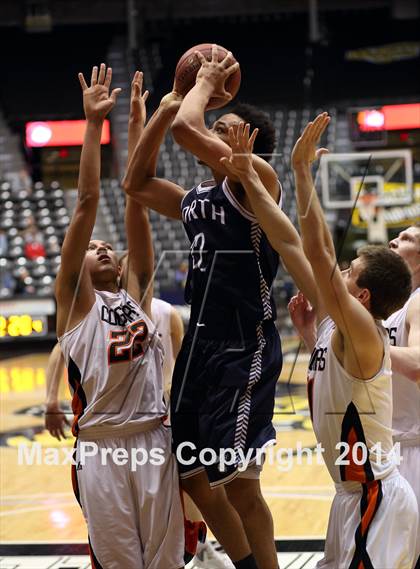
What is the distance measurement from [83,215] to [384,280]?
3.55 ft

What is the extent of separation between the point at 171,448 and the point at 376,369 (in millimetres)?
857

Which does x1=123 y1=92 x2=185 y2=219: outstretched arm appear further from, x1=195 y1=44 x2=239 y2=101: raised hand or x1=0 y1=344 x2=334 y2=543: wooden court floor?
x1=0 y1=344 x2=334 y2=543: wooden court floor

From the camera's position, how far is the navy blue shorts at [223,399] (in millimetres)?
3373

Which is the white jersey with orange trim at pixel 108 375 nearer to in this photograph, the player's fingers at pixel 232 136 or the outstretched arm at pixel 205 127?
the outstretched arm at pixel 205 127

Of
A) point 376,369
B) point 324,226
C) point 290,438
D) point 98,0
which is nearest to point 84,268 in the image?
point 324,226

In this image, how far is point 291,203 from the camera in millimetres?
12430

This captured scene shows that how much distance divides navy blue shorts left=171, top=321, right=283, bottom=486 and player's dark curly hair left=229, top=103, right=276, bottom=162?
656 millimetres

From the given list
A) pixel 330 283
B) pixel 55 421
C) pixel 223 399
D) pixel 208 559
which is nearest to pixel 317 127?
pixel 330 283

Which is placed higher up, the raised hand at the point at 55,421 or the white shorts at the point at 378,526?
the raised hand at the point at 55,421

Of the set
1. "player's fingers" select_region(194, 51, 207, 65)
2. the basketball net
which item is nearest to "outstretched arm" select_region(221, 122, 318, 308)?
"player's fingers" select_region(194, 51, 207, 65)

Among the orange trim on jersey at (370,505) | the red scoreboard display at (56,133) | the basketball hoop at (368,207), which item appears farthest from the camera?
the red scoreboard display at (56,133)

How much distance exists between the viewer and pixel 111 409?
3.53 meters

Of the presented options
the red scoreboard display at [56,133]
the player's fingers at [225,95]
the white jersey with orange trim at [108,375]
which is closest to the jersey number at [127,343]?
the white jersey with orange trim at [108,375]

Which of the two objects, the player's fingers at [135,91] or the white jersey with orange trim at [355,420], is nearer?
the white jersey with orange trim at [355,420]
